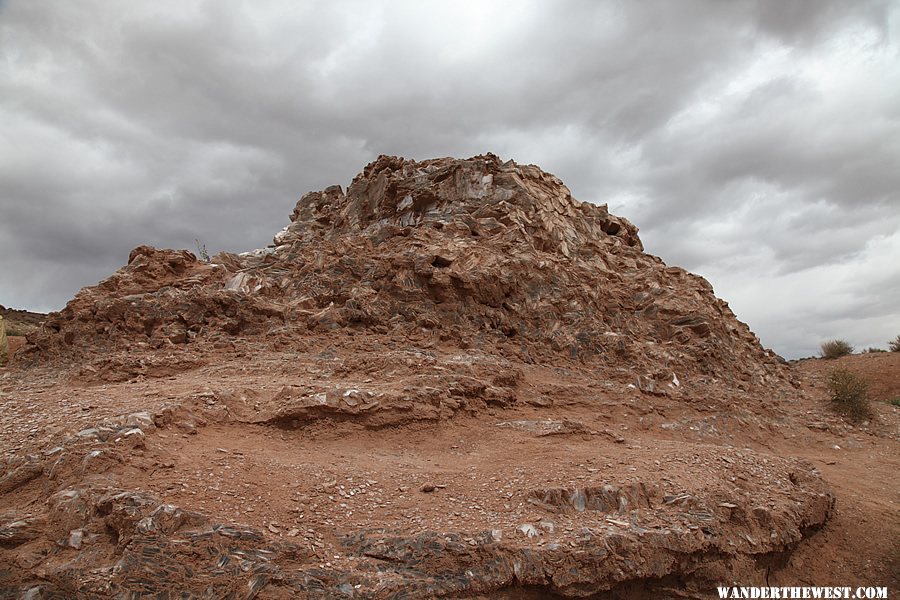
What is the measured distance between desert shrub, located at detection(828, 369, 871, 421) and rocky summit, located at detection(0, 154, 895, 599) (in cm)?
57

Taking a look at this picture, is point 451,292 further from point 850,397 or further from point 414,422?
point 850,397

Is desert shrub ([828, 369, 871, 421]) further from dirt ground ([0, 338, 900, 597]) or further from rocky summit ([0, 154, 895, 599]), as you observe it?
dirt ground ([0, 338, 900, 597])

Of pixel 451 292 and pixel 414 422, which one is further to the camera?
pixel 451 292

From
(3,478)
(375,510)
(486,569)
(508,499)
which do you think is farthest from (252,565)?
(3,478)

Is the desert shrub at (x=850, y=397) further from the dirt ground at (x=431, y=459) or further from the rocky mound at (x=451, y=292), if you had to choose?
the dirt ground at (x=431, y=459)

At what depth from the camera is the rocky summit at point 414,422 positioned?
4734mm

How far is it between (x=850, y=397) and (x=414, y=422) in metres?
10.8

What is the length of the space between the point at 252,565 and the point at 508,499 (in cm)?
261

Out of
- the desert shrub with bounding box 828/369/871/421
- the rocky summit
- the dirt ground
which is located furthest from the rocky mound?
the desert shrub with bounding box 828/369/871/421

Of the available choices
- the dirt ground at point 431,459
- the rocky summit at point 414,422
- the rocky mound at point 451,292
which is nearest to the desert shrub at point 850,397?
the rocky summit at point 414,422

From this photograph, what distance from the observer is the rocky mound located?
11.0 m

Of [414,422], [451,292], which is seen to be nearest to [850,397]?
[451,292]

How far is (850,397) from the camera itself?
12.3 metres

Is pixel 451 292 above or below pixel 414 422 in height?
above
